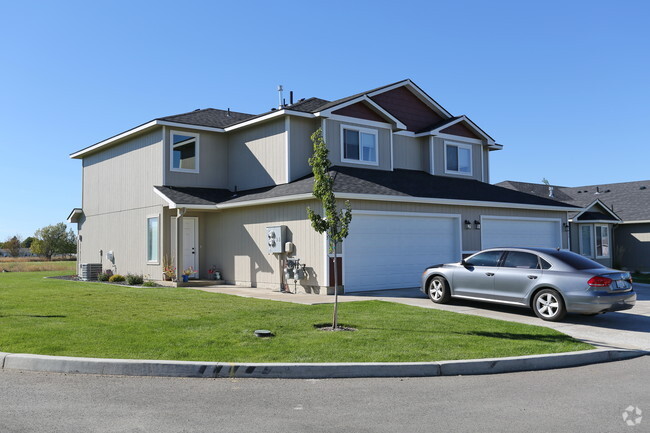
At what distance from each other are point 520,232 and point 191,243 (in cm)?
1249

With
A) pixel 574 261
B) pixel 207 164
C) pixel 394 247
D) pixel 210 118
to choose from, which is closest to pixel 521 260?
pixel 574 261

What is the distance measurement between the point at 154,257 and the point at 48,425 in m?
16.1

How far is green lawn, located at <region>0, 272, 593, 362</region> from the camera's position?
792cm

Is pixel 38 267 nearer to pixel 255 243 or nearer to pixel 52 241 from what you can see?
pixel 255 243

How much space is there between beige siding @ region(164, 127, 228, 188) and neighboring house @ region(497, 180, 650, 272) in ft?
54.5

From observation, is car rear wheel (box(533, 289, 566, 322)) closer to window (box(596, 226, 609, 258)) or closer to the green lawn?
the green lawn

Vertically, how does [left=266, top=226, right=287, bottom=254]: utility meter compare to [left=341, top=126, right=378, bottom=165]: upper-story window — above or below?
below

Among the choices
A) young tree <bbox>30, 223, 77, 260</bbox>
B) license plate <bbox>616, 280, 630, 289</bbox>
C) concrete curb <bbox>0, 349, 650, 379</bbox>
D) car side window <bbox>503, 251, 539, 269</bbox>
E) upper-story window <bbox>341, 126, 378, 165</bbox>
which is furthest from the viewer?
young tree <bbox>30, 223, 77, 260</bbox>

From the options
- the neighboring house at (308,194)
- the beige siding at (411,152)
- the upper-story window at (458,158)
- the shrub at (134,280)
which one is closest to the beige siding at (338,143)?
the neighboring house at (308,194)

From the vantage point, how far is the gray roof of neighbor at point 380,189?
17141mm

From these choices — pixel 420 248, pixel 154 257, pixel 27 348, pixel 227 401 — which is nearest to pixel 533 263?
pixel 420 248

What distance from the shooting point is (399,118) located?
22.8 m

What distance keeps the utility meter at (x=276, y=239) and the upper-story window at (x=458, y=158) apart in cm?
921

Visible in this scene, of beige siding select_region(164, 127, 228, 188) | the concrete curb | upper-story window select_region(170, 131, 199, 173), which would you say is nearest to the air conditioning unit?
beige siding select_region(164, 127, 228, 188)
